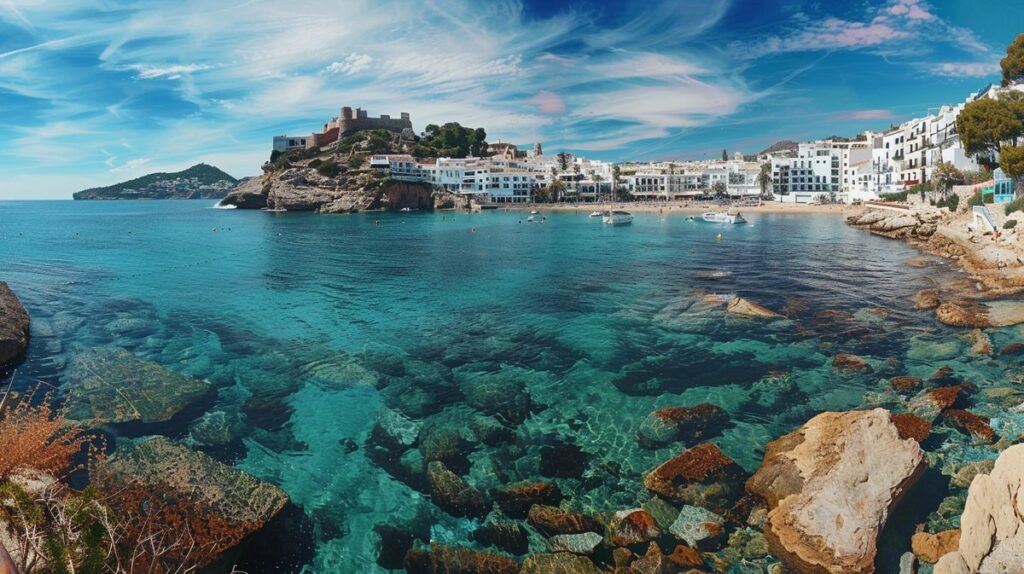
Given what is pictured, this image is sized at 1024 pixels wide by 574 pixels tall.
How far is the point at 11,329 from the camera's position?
23172mm

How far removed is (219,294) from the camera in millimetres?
35531

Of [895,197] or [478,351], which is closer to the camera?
[478,351]

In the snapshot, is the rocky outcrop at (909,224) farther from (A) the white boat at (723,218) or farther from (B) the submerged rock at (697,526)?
(B) the submerged rock at (697,526)

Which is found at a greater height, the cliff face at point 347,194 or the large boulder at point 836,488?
the cliff face at point 347,194

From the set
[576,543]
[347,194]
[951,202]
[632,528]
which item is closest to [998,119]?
[951,202]

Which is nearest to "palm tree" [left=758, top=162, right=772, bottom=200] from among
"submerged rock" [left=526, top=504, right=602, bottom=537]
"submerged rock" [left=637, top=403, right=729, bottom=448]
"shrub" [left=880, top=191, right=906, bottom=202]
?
"shrub" [left=880, top=191, right=906, bottom=202]

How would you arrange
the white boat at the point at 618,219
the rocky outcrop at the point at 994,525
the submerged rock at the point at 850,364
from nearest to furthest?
the rocky outcrop at the point at 994,525 → the submerged rock at the point at 850,364 → the white boat at the point at 618,219

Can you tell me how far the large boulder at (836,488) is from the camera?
9.99 metres

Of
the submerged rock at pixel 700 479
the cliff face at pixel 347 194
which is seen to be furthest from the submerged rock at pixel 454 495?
the cliff face at pixel 347 194

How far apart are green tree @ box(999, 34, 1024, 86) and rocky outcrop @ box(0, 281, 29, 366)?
300ft

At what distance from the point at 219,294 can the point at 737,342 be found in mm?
30500

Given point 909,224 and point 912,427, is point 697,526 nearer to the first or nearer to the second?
point 912,427

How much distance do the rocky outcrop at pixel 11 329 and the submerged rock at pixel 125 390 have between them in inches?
102

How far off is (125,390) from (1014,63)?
8870 cm
